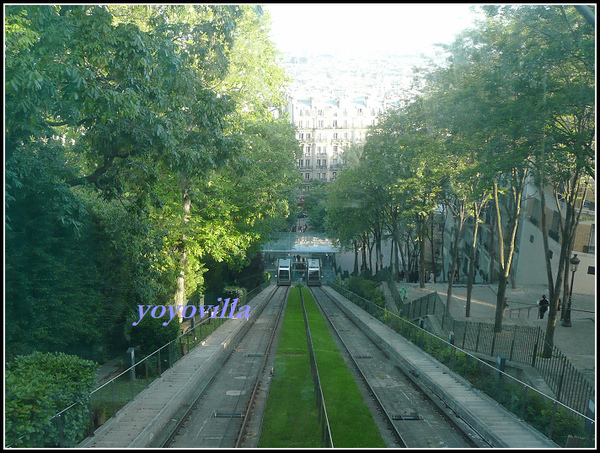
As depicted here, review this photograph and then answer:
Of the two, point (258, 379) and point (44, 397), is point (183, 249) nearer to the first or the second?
point (258, 379)

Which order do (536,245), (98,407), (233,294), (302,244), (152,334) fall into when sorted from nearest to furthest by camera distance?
(98,407) → (152,334) → (233,294) → (536,245) → (302,244)

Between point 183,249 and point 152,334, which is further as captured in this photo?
point 183,249

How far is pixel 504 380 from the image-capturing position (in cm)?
1227

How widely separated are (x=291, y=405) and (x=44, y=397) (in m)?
6.42

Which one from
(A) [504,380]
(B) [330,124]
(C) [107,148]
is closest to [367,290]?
(B) [330,124]

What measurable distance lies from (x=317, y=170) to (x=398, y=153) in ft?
44.6

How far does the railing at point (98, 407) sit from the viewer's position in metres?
8.31

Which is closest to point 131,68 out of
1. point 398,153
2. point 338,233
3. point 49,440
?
point 49,440

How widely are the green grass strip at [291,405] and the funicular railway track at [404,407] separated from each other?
1.72m

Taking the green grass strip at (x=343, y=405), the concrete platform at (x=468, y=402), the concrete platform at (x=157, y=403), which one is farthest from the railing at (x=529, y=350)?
the concrete platform at (x=157, y=403)

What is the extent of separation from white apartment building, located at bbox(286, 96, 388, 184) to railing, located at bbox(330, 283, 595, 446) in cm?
1168

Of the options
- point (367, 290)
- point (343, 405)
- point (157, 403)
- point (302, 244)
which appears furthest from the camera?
point (302, 244)

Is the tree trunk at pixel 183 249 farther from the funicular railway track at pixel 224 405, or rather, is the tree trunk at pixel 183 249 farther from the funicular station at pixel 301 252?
the funicular station at pixel 301 252

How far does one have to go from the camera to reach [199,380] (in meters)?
15.2
